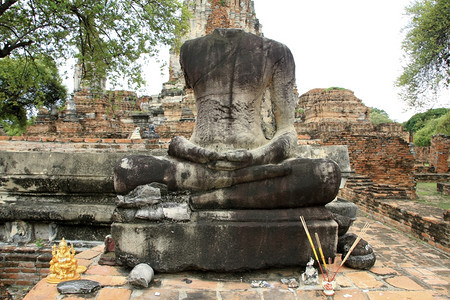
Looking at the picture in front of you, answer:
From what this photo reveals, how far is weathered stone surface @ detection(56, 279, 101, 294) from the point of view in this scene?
6.09 ft

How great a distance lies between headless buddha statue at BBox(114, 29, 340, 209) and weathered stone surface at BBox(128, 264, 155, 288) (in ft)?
1.73

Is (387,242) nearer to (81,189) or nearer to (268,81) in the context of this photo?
(268,81)

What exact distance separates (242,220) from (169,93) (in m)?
17.3

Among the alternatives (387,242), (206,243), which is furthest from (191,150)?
(387,242)

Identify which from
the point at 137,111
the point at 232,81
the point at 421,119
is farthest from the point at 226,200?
the point at 421,119

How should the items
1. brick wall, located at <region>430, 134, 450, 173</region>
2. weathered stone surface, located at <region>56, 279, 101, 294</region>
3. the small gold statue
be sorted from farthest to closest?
1. brick wall, located at <region>430, 134, 450, 173</region>
2. the small gold statue
3. weathered stone surface, located at <region>56, 279, 101, 294</region>

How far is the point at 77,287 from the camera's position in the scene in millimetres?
1868

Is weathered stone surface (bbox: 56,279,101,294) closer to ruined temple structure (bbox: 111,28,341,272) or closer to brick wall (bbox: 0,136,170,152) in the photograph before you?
ruined temple structure (bbox: 111,28,341,272)

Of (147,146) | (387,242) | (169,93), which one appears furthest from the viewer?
(169,93)

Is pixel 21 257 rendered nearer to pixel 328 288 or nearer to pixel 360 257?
pixel 328 288

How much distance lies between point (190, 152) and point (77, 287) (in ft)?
3.55

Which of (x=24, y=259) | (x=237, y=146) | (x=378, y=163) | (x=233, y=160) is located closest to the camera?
(x=233, y=160)

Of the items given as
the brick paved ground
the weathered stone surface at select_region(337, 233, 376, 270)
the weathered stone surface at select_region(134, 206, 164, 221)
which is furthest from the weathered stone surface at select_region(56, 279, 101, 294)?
the weathered stone surface at select_region(337, 233, 376, 270)

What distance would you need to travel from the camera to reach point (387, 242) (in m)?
4.09
